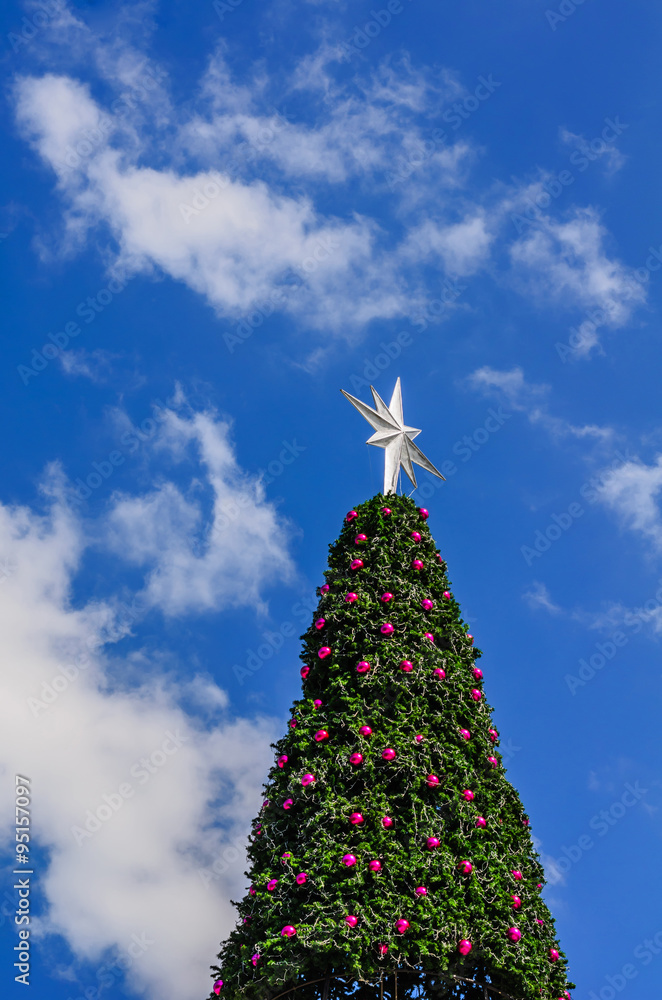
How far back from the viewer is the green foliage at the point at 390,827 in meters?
8.02

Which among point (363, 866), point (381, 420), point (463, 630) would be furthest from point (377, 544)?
point (363, 866)

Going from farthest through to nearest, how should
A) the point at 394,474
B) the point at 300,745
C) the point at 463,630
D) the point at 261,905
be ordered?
the point at 394,474, the point at 463,630, the point at 300,745, the point at 261,905

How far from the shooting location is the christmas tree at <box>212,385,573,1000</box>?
8.02 m

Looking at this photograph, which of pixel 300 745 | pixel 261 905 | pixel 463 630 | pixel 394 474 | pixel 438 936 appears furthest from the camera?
pixel 394 474

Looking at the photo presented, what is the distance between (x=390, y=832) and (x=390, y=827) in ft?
0.39

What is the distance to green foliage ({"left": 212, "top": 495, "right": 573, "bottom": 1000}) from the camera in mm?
8023

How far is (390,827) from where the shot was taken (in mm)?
8672

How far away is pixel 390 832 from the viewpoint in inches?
337

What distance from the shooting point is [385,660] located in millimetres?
9648

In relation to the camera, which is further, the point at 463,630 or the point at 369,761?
the point at 463,630

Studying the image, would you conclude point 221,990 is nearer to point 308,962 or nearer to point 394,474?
point 308,962

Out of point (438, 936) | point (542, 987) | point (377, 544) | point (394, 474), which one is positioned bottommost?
point (542, 987)

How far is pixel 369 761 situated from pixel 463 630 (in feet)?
8.29

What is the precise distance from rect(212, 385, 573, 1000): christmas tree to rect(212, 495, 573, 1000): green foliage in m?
0.02
